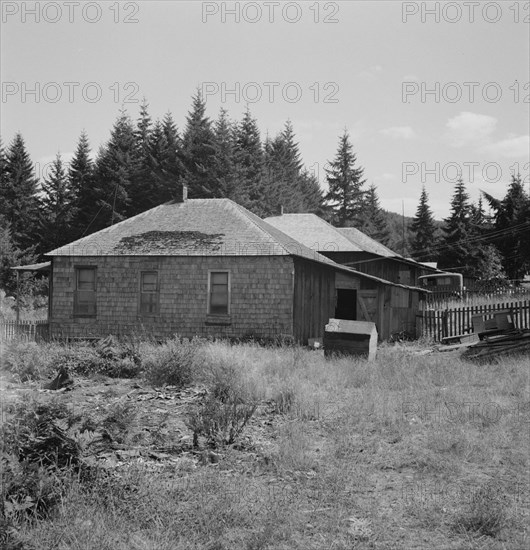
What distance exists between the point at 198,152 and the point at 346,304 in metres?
26.5

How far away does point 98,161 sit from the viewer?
47.1 meters

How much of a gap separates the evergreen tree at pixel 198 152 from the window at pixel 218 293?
25464 mm

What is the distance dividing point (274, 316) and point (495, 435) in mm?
11906

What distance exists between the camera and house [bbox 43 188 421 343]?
1830 cm

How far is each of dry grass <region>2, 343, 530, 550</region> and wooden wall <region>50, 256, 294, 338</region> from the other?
9.11 m

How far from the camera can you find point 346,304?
2564cm

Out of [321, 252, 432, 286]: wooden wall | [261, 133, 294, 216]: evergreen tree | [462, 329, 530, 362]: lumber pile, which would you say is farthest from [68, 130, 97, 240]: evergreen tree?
[462, 329, 530, 362]: lumber pile

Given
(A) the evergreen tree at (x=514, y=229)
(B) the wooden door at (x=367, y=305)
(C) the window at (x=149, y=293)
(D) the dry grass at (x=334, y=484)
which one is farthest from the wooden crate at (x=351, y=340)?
(A) the evergreen tree at (x=514, y=229)

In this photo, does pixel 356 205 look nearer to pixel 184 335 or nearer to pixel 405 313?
pixel 405 313

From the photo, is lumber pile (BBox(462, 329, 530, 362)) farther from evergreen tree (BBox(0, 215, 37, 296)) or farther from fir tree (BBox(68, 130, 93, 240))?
fir tree (BBox(68, 130, 93, 240))

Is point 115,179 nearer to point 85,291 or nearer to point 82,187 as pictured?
point 82,187

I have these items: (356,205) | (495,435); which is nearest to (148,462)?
(495,435)

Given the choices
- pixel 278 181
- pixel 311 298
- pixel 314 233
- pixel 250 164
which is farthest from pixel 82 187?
pixel 311 298

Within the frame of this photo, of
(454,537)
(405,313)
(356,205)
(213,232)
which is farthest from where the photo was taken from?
(356,205)
